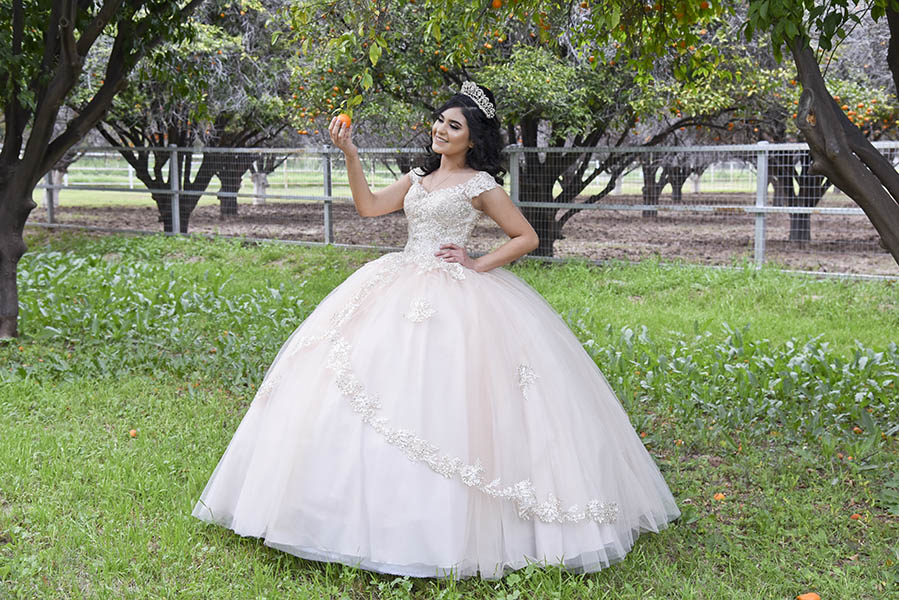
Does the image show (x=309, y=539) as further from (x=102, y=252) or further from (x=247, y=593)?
(x=102, y=252)

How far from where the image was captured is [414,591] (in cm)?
340

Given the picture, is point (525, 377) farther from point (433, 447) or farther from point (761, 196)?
point (761, 196)

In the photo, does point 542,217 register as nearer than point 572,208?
No

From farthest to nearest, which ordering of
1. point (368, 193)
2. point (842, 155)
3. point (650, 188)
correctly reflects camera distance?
point (650, 188), point (368, 193), point (842, 155)

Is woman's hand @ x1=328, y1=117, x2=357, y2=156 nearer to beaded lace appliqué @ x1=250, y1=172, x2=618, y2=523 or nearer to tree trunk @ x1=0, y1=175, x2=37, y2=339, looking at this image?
beaded lace appliqué @ x1=250, y1=172, x2=618, y2=523

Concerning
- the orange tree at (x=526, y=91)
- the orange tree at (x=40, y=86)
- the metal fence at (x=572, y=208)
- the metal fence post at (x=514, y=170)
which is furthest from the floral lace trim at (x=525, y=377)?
the metal fence post at (x=514, y=170)

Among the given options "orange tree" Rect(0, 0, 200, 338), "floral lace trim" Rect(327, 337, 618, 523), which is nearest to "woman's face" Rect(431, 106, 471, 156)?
"floral lace trim" Rect(327, 337, 618, 523)

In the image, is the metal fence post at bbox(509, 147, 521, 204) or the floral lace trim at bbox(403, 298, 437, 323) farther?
the metal fence post at bbox(509, 147, 521, 204)

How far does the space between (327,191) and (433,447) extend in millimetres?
10882

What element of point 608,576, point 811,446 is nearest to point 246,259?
point 811,446

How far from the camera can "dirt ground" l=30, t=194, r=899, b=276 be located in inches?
510

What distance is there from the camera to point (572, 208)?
38.6ft

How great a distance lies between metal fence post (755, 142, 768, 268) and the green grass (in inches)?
27.9

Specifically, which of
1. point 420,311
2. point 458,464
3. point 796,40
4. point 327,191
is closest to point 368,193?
point 420,311
